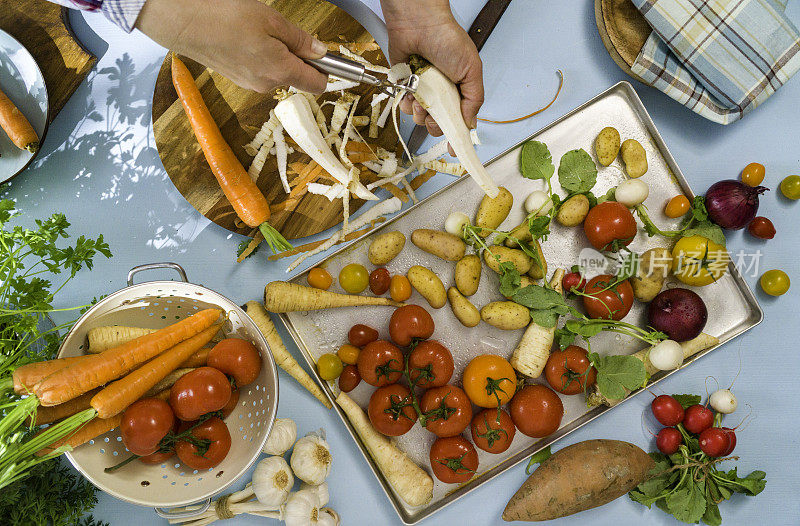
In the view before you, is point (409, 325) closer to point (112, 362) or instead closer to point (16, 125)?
point (112, 362)

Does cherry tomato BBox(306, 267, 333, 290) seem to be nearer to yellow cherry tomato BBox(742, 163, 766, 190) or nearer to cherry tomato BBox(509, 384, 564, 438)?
cherry tomato BBox(509, 384, 564, 438)

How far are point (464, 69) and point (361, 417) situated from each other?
0.81 meters

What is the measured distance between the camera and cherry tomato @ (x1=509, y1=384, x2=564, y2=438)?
118 centimetres

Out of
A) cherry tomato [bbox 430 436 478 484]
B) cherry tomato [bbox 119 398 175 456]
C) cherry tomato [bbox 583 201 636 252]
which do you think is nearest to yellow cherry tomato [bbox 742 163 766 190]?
cherry tomato [bbox 583 201 636 252]

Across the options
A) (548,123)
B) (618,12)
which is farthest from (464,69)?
(618,12)

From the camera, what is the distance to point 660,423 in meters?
1.33

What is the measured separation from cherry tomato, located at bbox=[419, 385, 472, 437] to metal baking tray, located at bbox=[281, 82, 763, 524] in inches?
3.1

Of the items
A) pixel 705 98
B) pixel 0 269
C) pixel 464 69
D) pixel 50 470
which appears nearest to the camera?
pixel 0 269

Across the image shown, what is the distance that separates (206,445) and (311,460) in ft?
0.97

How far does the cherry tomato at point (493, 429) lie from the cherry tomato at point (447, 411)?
4 cm

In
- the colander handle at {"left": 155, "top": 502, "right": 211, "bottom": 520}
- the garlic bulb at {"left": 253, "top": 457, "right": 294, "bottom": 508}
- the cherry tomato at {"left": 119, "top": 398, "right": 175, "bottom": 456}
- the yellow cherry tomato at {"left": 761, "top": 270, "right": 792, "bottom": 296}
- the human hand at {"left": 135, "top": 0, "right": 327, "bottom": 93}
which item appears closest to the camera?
the human hand at {"left": 135, "top": 0, "right": 327, "bottom": 93}

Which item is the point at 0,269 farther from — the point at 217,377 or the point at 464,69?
the point at 464,69

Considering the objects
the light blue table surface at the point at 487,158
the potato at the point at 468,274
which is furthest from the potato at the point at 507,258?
the light blue table surface at the point at 487,158

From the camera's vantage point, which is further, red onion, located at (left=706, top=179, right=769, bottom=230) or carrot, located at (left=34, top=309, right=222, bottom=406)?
red onion, located at (left=706, top=179, right=769, bottom=230)
